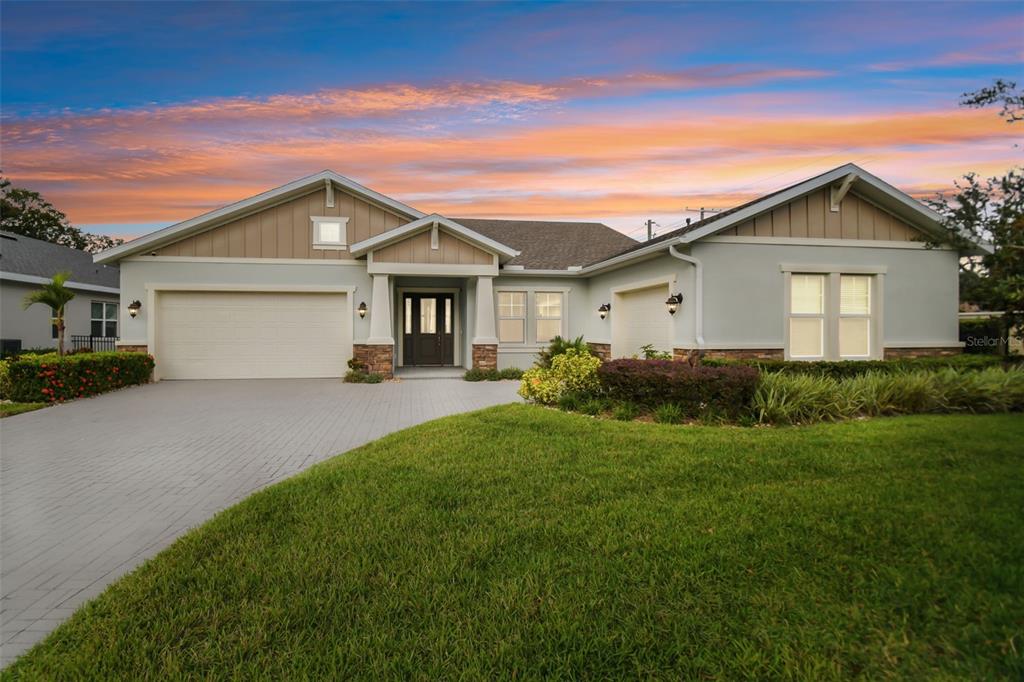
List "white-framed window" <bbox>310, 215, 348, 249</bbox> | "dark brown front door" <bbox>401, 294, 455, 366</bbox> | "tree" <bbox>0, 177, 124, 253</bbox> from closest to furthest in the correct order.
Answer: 1. "white-framed window" <bbox>310, 215, 348, 249</bbox>
2. "dark brown front door" <bbox>401, 294, 455, 366</bbox>
3. "tree" <bbox>0, 177, 124, 253</bbox>

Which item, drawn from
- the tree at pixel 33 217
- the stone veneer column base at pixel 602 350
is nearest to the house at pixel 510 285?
the stone veneer column base at pixel 602 350

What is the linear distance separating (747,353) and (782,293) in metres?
1.57

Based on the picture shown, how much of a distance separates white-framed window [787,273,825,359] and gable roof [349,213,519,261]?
736 cm

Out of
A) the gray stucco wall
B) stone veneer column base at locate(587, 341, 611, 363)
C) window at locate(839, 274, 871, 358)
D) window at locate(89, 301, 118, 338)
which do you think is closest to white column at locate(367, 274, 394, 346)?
stone veneer column base at locate(587, 341, 611, 363)

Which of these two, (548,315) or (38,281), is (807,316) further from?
(38,281)

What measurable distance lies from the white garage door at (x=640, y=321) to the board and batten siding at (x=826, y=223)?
97.0 inches

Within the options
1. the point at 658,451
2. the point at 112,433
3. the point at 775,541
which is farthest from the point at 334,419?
the point at 775,541

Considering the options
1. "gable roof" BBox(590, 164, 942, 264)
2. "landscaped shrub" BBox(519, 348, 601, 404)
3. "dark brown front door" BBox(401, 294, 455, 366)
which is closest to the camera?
"landscaped shrub" BBox(519, 348, 601, 404)

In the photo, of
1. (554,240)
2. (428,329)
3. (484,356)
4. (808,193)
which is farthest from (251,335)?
(808,193)

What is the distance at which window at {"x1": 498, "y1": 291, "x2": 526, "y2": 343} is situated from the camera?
1702cm

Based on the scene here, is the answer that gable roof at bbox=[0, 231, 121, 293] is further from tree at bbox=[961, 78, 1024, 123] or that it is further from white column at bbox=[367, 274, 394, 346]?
tree at bbox=[961, 78, 1024, 123]

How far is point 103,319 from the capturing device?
72.7 ft

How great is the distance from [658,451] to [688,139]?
27.4ft

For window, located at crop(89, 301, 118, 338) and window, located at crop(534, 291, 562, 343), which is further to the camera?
window, located at crop(89, 301, 118, 338)
